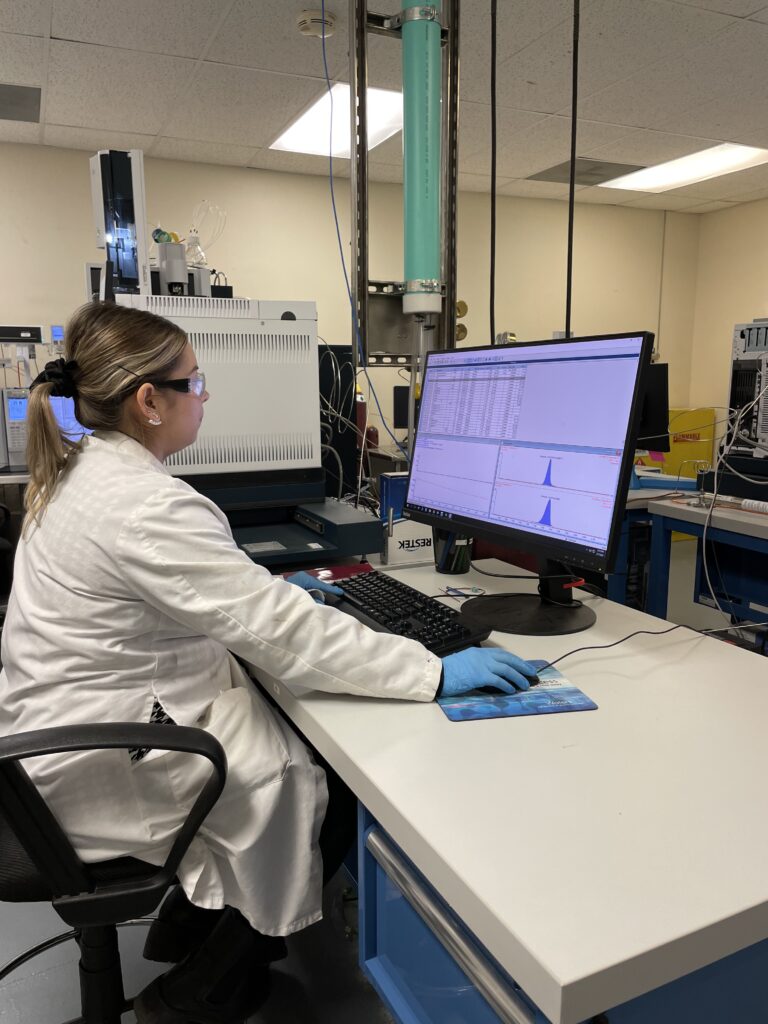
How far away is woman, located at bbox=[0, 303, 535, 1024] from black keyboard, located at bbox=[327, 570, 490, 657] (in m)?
0.09

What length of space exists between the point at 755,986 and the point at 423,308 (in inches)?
56.2

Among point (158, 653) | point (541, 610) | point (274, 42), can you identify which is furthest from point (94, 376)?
point (274, 42)

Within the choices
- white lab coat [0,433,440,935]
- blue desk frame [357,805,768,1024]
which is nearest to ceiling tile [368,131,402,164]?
white lab coat [0,433,440,935]

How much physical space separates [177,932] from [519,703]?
0.77 meters

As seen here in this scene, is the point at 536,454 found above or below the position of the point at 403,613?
above

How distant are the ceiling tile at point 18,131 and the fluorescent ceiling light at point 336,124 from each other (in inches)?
52.5

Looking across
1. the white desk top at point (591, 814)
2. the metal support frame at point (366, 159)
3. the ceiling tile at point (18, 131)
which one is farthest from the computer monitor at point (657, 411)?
the ceiling tile at point (18, 131)

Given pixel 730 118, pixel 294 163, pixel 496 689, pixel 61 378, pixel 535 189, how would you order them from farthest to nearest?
1. pixel 535 189
2. pixel 294 163
3. pixel 730 118
4. pixel 61 378
5. pixel 496 689

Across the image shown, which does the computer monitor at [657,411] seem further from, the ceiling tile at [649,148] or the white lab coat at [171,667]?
the white lab coat at [171,667]

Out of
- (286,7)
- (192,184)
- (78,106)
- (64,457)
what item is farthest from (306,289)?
(64,457)

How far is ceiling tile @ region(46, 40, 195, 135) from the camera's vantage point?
309 cm

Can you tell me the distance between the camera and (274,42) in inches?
117

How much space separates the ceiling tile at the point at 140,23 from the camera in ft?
8.71

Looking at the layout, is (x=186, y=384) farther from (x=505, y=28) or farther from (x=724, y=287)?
(x=724, y=287)
